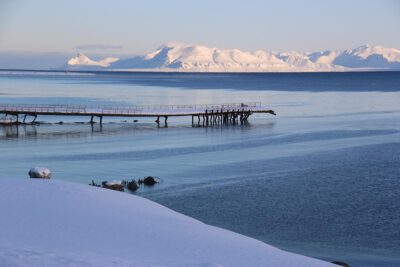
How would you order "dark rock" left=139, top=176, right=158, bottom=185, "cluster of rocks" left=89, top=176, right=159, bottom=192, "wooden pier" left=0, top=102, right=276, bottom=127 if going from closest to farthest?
"cluster of rocks" left=89, top=176, right=159, bottom=192 < "dark rock" left=139, top=176, right=158, bottom=185 < "wooden pier" left=0, top=102, right=276, bottom=127

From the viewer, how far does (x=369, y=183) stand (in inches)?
1303

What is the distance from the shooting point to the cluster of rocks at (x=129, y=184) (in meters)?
30.5

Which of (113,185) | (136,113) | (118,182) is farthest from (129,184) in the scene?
(136,113)

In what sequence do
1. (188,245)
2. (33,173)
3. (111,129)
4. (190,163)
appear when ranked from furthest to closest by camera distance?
(111,129)
(190,163)
(33,173)
(188,245)

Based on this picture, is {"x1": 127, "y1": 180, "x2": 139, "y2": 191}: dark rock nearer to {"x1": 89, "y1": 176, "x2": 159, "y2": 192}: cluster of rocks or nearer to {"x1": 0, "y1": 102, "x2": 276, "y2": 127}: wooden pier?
{"x1": 89, "y1": 176, "x2": 159, "y2": 192}: cluster of rocks

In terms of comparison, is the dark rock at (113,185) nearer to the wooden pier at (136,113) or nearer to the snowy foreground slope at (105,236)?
the snowy foreground slope at (105,236)

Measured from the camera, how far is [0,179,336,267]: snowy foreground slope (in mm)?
13369

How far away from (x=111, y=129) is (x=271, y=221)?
4184cm

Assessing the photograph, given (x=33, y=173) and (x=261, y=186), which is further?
(x=261, y=186)

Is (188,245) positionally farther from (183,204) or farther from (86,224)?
(183,204)

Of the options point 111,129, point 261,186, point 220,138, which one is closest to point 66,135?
point 111,129

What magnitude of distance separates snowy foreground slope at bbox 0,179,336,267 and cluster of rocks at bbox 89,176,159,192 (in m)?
9.65

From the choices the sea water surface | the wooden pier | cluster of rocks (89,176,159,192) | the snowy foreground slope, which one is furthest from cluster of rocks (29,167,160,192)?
the wooden pier

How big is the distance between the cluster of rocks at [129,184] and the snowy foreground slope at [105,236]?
9.65 metres
